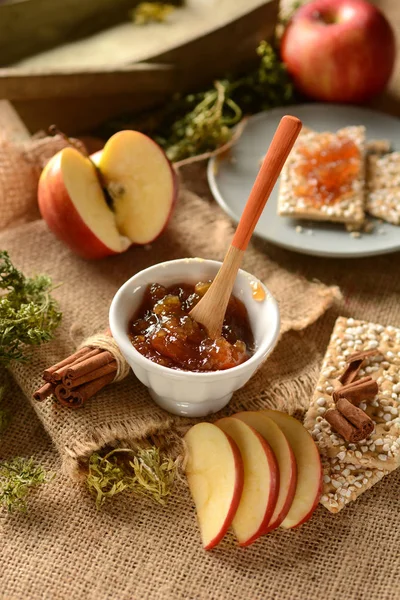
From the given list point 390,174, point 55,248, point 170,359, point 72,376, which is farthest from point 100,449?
point 390,174

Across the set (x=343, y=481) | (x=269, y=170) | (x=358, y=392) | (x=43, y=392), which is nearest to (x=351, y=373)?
(x=358, y=392)

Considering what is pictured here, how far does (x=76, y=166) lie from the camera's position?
259cm

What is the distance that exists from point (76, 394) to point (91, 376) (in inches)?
2.8

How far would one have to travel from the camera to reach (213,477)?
199cm

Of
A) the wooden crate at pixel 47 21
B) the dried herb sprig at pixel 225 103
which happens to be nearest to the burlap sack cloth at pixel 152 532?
the dried herb sprig at pixel 225 103

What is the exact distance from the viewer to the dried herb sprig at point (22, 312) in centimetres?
218

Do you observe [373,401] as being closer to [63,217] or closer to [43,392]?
[43,392]

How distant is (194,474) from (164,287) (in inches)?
22.7

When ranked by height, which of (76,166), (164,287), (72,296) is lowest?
(72,296)

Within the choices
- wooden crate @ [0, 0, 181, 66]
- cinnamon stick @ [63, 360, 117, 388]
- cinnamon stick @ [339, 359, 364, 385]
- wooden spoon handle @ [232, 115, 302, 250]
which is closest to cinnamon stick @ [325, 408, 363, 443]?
cinnamon stick @ [339, 359, 364, 385]

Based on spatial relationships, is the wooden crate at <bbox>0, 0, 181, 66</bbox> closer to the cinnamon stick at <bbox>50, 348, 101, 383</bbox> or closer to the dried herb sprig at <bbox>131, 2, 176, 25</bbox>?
the dried herb sprig at <bbox>131, 2, 176, 25</bbox>

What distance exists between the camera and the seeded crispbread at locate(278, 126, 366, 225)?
9.10 ft

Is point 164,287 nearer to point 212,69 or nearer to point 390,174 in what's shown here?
point 390,174

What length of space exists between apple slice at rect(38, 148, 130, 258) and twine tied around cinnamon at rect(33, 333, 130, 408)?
1.75 feet
